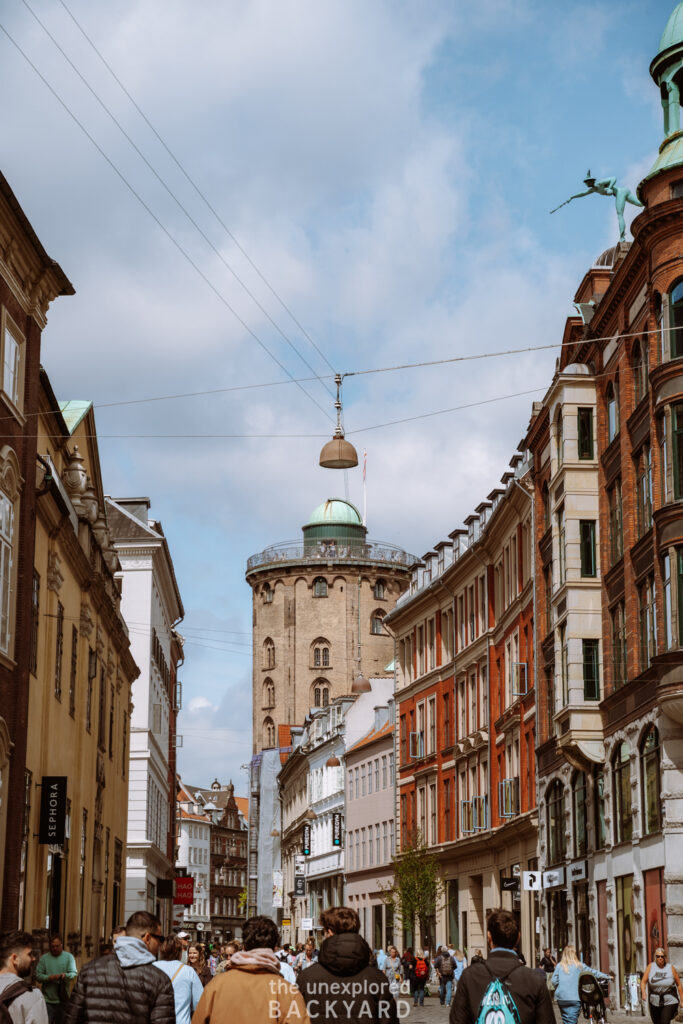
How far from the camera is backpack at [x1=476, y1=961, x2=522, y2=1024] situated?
8.95 meters

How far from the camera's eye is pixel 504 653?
55156mm

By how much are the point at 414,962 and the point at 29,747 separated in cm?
2530

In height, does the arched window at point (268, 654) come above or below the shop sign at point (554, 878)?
above

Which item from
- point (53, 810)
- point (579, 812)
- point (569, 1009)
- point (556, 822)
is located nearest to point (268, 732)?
point (556, 822)

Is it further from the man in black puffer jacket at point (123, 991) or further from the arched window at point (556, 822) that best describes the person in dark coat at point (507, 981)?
the arched window at point (556, 822)

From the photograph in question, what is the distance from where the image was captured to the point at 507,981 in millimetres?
9055

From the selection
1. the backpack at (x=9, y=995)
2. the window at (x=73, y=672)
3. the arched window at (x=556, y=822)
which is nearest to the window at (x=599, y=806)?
the arched window at (x=556, y=822)

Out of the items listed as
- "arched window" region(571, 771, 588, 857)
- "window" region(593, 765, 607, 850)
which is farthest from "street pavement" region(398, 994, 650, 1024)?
"window" region(593, 765, 607, 850)

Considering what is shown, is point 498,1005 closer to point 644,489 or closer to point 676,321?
point 676,321

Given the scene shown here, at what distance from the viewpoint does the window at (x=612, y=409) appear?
3891cm

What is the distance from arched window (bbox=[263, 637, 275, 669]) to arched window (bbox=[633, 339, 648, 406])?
7794 cm

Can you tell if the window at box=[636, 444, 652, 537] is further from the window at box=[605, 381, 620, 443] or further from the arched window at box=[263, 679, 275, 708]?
the arched window at box=[263, 679, 275, 708]

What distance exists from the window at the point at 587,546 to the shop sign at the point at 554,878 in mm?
8549

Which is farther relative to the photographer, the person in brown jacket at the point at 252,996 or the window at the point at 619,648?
the window at the point at 619,648
